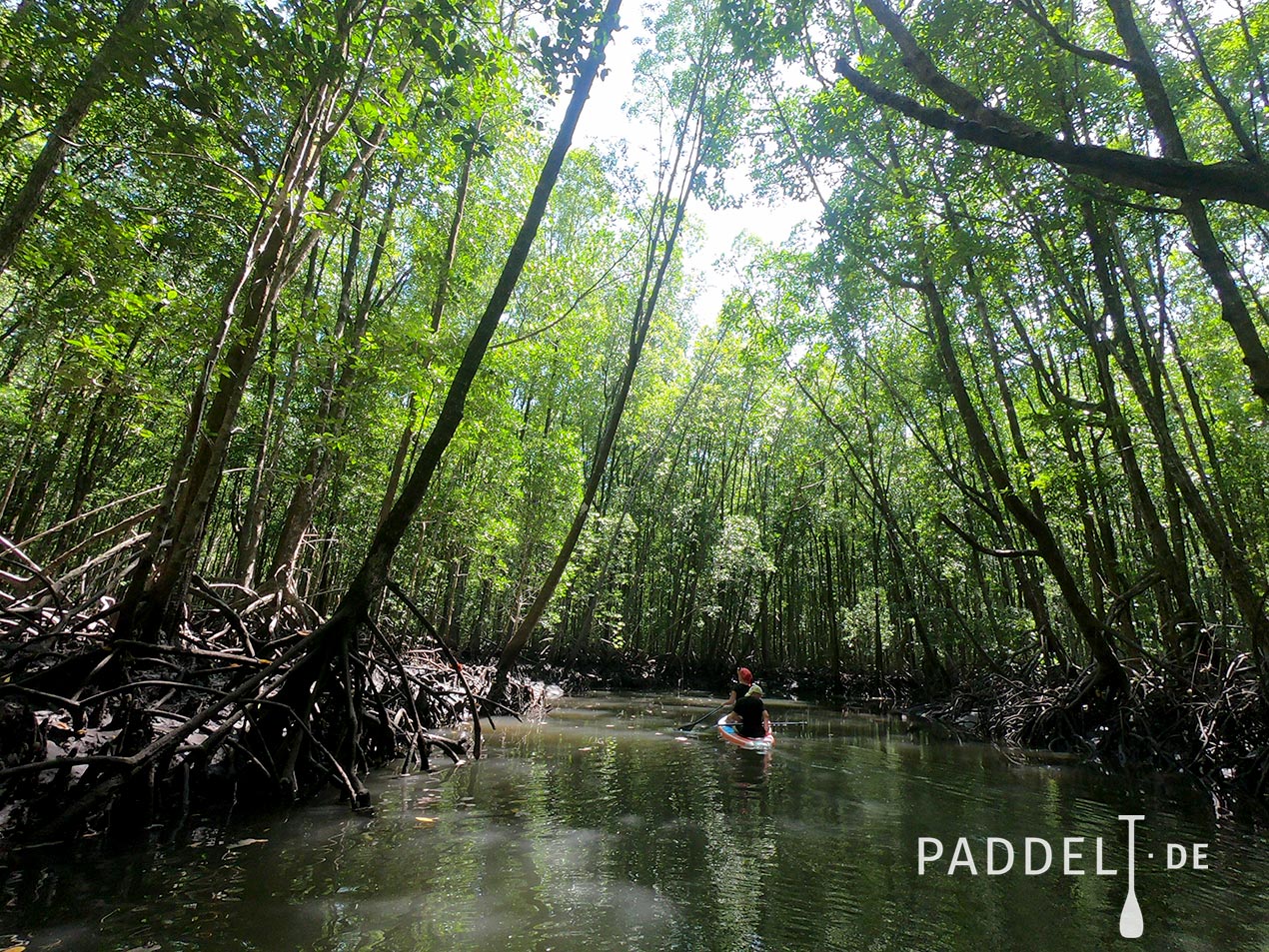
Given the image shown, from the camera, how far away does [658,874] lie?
13.1 feet

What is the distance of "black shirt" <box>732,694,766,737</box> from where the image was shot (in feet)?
31.7

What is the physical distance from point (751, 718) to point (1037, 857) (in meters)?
5.29

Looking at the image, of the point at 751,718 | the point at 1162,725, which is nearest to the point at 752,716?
the point at 751,718

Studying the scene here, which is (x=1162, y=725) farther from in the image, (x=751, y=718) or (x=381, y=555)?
(x=381, y=555)

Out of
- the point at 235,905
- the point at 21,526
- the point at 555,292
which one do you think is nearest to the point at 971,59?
the point at 555,292

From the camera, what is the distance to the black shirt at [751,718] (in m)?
9.67

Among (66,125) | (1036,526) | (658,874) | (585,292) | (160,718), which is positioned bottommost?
(658,874)

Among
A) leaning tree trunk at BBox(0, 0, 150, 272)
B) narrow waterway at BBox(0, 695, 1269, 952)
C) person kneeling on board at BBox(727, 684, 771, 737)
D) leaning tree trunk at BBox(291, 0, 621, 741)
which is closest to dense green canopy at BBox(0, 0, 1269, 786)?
leaning tree trunk at BBox(0, 0, 150, 272)

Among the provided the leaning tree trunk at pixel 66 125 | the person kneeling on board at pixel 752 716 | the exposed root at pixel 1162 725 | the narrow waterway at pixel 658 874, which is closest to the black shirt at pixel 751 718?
the person kneeling on board at pixel 752 716

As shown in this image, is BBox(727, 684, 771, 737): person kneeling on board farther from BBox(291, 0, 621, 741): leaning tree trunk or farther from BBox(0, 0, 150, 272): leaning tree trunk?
BBox(0, 0, 150, 272): leaning tree trunk

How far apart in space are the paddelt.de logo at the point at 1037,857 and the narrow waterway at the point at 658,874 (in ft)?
0.09

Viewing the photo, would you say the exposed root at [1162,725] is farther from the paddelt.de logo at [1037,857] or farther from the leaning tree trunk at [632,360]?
the leaning tree trunk at [632,360]

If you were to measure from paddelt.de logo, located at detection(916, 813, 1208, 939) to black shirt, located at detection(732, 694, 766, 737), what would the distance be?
4793mm

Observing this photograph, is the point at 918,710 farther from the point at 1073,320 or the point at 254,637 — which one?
the point at 254,637
